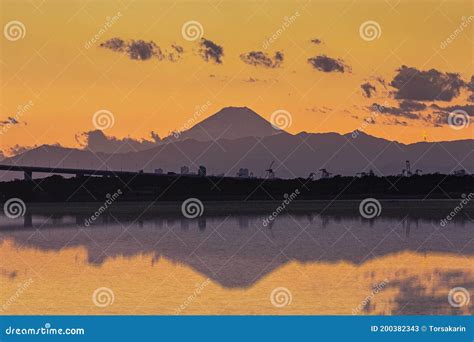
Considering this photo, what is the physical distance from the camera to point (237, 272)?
3073cm

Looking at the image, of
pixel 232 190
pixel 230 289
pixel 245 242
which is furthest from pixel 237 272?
pixel 232 190

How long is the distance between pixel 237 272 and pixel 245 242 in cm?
1349

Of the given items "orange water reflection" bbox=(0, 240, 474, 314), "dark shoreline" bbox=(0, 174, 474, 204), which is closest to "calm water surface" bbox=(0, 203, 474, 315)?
"orange water reflection" bbox=(0, 240, 474, 314)

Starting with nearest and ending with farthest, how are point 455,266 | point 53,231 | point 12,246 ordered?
point 455,266, point 12,246, point 53,231

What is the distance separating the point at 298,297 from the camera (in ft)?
83.2

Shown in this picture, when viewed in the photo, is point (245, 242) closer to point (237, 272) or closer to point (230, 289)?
point (237, 272)

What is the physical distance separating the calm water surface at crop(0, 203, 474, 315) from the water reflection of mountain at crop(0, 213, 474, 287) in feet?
0.20

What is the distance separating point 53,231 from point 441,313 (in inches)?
1480

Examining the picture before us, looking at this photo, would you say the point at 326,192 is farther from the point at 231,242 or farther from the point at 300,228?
the point at 231,242

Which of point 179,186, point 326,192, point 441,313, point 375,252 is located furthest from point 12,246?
point 326,192

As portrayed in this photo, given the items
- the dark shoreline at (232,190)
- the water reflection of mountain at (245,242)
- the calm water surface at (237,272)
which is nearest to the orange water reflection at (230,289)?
the calm water surface at (237,272)

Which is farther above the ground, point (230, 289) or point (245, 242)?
point (245, 242)

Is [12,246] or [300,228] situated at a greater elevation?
[300,228]

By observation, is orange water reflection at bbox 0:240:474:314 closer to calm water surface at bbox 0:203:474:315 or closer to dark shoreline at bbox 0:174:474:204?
calm water surface at bbox 0:203:474:315
